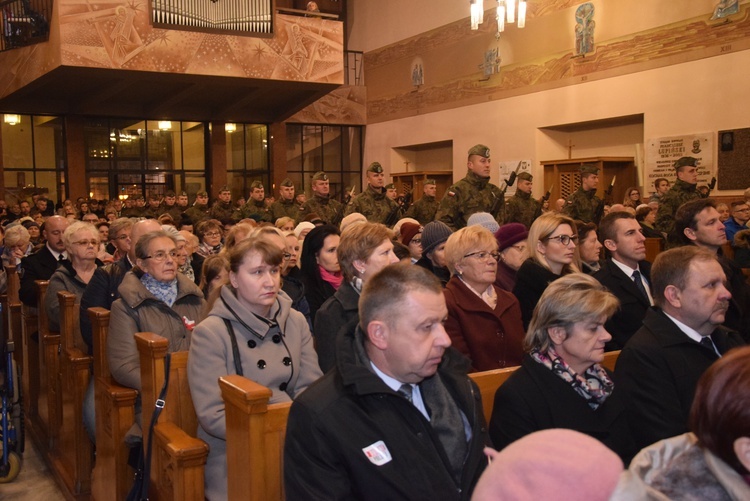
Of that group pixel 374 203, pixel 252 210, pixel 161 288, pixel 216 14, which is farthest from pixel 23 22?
pixel 161 288

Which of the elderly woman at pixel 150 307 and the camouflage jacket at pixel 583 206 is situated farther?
the camouflage jacket at pixel 583 206

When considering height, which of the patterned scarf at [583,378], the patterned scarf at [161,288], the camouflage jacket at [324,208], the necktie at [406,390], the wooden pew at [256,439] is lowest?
the wooden pew at [256,439]

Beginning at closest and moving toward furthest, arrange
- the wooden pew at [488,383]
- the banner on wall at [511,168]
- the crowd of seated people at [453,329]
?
1. the crowd of seated people at [453,329]
2. the wooden pew at [488,383]
3. the banner on wall at [511,168]

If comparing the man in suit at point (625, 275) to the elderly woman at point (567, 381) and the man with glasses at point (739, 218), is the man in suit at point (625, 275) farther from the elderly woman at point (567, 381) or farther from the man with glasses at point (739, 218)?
the man with glasses at point (739, 218)

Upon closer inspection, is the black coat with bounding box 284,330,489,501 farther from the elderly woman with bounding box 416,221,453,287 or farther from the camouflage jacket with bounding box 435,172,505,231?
the camouflage jacket with bounding box 435,172,505,231

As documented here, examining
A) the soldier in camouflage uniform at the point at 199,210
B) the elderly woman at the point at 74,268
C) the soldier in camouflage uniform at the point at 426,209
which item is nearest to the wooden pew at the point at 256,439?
the elderly woman at the point at 74,268

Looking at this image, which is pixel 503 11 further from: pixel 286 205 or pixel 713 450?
pixel 713 450

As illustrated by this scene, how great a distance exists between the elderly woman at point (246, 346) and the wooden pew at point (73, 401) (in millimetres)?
1563

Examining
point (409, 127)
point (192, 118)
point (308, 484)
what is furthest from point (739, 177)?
point (192, 118)

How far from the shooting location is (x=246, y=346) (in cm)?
300

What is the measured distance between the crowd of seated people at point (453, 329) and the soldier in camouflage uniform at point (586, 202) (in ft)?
17.4

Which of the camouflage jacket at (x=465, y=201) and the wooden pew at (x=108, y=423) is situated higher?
the camouflage jacket at (x=465, y=201)

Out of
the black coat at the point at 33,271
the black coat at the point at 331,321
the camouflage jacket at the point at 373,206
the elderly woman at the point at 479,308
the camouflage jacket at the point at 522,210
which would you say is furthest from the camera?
the camouflage jacket at the point at 522,210

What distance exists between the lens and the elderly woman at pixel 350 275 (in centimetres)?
329
